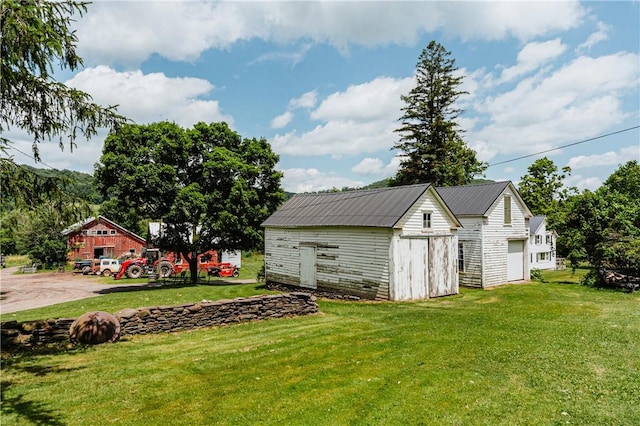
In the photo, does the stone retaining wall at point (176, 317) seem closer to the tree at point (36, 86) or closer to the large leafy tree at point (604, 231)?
the tree at point (36, 86)

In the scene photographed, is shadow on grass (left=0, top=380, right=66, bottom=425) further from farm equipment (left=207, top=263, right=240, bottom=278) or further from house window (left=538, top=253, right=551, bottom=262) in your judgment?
house window (left=538, top=253, right=551, bottom=262)

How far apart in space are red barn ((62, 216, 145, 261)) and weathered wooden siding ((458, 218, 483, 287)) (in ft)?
131

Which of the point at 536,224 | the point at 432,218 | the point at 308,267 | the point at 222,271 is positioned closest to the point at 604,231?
the point at 432,218

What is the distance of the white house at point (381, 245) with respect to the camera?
17047 mm

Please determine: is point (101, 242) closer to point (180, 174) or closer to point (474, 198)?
point (180, 174)

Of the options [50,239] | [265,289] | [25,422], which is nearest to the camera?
[25,422]

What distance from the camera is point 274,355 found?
945 cm

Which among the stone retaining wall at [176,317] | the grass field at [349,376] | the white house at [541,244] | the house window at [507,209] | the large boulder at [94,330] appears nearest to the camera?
the grass field at [349,376]

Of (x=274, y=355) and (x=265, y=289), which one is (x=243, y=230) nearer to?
(x=265, y=289)

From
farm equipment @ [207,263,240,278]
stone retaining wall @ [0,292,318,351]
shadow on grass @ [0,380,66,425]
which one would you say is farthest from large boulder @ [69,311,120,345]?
farm equipment @ [207,263,240,278]

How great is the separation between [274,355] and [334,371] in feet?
6.22

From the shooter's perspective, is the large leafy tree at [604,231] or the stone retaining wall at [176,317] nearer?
the stone retaining wall at [176,317]

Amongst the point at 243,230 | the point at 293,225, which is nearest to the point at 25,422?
the point at 293,225

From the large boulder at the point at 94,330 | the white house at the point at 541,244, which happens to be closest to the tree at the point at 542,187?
the white house at the point at 541,244
